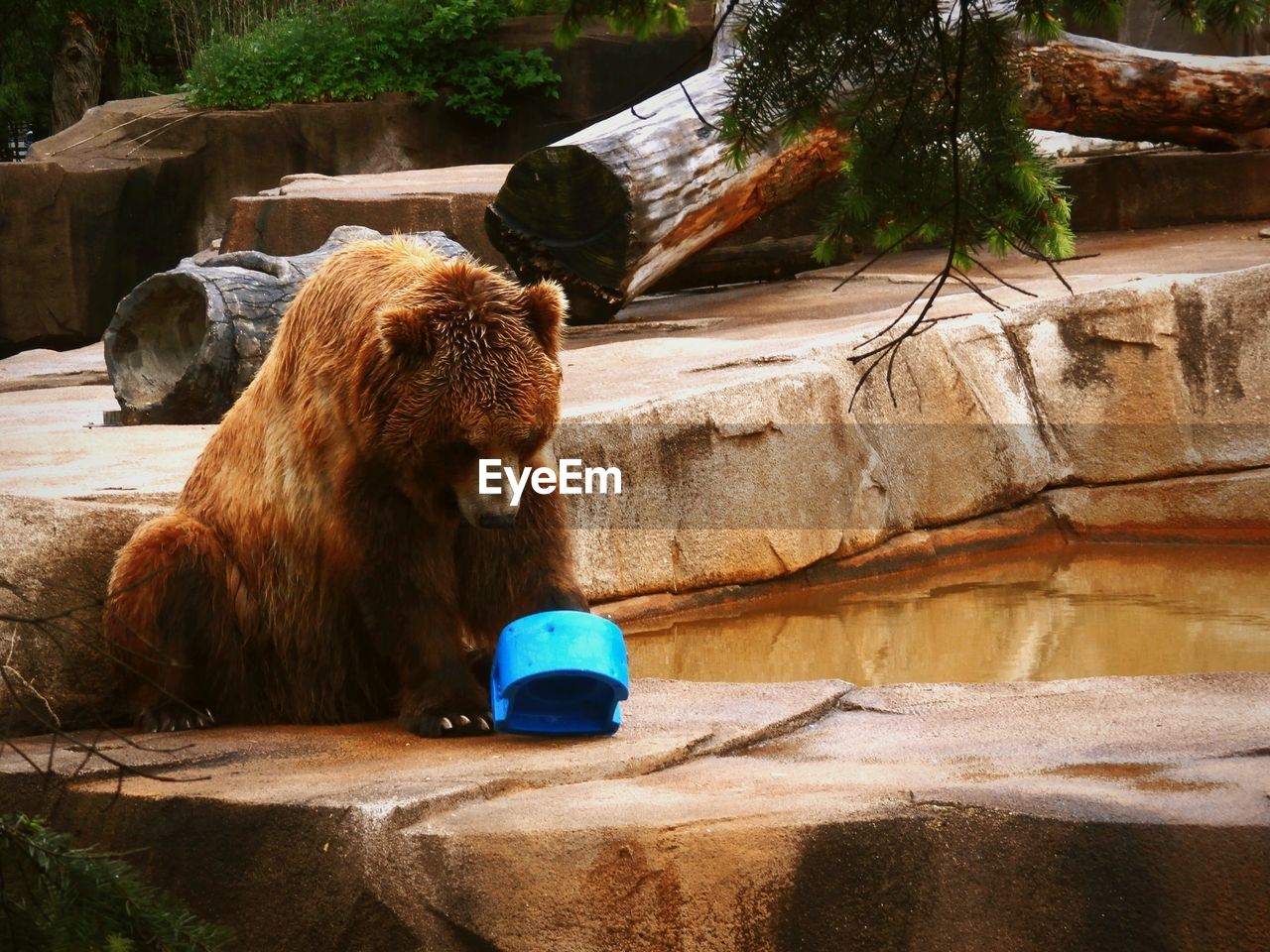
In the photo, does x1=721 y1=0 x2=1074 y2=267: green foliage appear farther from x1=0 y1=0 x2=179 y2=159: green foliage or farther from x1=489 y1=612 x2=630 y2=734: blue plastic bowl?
x1=0 y1=0 x2=179 y2=159: green foliage

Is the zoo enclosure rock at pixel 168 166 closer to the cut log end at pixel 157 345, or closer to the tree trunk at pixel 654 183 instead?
the tree trunk at pixel 654 183

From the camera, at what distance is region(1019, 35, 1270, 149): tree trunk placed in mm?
10422

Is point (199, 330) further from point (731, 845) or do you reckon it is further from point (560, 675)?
point (731, 845)

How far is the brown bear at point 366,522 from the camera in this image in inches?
139

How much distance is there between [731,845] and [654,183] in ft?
21.8

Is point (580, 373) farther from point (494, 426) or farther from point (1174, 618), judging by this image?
point (494, 426)

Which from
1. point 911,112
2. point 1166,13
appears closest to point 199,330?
point 911,112

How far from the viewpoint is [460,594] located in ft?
12.9

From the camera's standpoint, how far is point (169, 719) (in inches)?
158

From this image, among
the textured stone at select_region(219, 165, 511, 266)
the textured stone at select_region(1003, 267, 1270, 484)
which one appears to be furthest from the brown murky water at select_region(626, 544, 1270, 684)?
the textured stone at select_region(219, 165, 511, 266)

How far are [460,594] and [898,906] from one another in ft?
4.96

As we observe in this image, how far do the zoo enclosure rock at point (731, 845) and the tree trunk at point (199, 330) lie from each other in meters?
4.33

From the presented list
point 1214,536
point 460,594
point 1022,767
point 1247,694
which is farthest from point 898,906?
point 1214,536

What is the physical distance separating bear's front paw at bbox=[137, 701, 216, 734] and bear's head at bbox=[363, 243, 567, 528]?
0.96 meters
